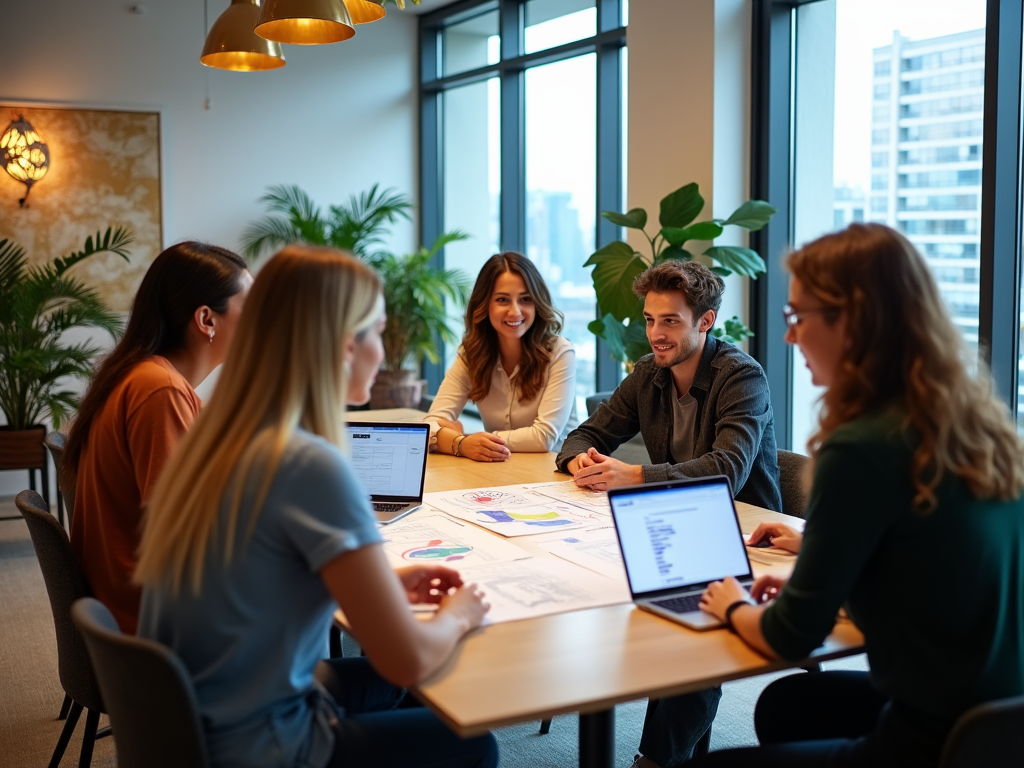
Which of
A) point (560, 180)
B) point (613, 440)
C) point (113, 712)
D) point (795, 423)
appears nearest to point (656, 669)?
point (113, 712)

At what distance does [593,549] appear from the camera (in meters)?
2.15

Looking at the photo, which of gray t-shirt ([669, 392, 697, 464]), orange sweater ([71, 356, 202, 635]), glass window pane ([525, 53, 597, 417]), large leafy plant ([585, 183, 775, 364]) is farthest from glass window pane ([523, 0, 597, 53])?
orange sweater ([71, 356, 202, 635])

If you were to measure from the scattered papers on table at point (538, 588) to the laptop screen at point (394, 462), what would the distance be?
0.62 m

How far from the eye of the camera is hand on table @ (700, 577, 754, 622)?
167cm

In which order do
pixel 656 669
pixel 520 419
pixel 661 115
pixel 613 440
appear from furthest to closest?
pixel 661 115, pixel 520 419, pixel 613 440, pixel 656 669

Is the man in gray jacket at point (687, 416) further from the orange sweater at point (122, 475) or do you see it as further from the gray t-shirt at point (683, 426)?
the orange sweater at point (122, 475)

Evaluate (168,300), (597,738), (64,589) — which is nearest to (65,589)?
(64,589)

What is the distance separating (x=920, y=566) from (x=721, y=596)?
0.37 metres

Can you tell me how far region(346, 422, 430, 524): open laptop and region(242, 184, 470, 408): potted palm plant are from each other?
438cm

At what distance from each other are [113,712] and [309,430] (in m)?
0.53

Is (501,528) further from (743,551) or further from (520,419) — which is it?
(520,419)

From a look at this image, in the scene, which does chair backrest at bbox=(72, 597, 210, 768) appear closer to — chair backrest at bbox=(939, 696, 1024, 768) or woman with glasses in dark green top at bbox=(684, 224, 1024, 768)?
woman with glasses in dark green top at bbox=(684, 224, 1024, 768)

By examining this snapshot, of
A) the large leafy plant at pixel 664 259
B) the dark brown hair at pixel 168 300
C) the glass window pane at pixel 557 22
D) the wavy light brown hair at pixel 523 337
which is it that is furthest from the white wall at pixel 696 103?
the dark brown hair at pixel 168 300

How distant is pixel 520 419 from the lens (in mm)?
3668
